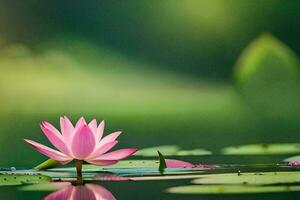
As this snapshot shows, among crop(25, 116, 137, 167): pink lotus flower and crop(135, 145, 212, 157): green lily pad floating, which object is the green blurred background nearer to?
crop(135, 145, 212, 157): green lily pad floating

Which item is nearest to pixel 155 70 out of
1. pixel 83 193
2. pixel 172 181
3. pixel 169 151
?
pixel 169 151

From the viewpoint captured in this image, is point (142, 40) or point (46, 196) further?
point (142, 40)

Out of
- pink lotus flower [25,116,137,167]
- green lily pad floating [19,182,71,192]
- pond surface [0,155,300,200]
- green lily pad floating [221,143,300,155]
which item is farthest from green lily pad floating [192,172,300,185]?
green lily pad floating [19,182,71,192]

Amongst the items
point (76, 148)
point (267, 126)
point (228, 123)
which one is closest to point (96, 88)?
point (76, 148)

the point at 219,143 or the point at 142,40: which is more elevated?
the point at 142,40

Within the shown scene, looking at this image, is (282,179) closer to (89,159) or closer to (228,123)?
(228,123)

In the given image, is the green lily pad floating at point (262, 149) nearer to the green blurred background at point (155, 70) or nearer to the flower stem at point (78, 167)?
the green blurred background at point (155, 70)
